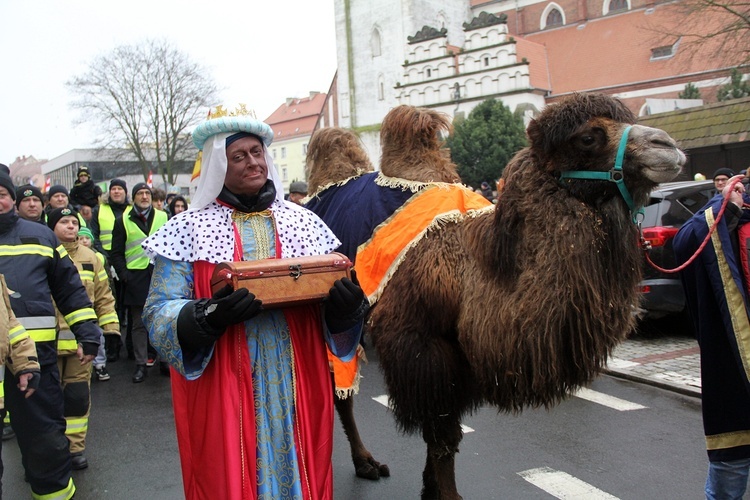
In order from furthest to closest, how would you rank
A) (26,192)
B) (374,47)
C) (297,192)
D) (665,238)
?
(374,47) → (297,192) → (665,238) → (26,192)

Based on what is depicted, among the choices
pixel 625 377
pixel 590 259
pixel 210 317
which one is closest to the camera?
A: pixel 210 317

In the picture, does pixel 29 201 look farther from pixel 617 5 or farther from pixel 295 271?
pixel 617 5

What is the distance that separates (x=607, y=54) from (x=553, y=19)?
8.07 meters

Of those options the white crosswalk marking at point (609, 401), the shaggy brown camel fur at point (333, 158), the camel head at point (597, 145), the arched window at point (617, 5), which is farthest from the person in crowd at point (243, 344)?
the arched window at point (617, 5)

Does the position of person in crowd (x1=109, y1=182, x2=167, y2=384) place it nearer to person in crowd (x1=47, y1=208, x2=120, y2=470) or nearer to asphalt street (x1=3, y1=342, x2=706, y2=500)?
asphalt street (x1=3, y1=342, x2=706, y2=500)

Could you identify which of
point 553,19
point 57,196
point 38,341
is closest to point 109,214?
point 57,196

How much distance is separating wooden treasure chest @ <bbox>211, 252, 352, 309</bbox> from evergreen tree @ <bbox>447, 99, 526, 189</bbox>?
36695mm

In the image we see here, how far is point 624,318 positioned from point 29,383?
3050mm

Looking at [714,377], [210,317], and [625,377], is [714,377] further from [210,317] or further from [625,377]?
[625,377]

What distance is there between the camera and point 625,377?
737 centimetres

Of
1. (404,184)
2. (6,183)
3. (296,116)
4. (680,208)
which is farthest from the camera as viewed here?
(296,116)

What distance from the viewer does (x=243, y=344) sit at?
101 inches

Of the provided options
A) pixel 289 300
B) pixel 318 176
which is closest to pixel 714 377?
pixel 289 300

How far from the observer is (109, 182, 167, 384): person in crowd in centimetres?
803
